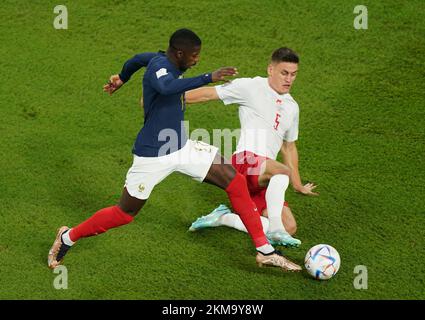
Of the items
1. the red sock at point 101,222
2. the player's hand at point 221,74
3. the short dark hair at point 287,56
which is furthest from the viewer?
the short dark hair at point 287,56

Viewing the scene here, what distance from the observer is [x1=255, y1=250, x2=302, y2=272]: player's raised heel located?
7.57 meters

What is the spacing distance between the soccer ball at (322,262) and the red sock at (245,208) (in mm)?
382

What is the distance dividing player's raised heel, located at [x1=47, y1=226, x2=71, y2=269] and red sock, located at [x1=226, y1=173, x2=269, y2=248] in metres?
1.41

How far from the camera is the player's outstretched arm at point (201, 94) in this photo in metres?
8.35

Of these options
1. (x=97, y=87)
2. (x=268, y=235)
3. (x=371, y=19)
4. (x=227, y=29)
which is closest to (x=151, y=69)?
(x=268, y=235)

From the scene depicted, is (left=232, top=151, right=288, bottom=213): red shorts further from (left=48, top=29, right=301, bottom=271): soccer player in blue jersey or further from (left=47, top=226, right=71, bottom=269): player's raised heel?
(left=47, top=226, right=71, bottom=269): player's raised heel

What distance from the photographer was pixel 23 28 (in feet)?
35.8

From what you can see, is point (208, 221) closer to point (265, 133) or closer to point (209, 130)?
point (265, 133)

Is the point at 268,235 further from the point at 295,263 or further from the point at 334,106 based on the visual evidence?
the point at 334,106

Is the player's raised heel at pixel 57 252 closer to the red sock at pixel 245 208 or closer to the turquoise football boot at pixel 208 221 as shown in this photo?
the turquoise football boot at pixel 208 221

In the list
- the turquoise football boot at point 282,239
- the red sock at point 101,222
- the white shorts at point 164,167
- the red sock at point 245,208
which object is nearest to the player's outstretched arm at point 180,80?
the white shorts at point 164,167

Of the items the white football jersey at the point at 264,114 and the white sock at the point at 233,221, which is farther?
the white football jersey at the point at 264,114

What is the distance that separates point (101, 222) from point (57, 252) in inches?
19.8

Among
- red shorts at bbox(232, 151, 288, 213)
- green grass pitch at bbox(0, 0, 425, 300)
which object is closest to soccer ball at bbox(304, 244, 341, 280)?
green grass pitch at bbox(0, 0, 425, 300)
